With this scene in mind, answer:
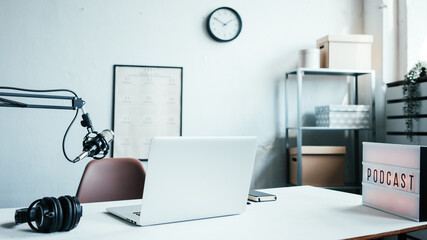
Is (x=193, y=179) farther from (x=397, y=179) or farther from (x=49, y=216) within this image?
(x=397, y=179)

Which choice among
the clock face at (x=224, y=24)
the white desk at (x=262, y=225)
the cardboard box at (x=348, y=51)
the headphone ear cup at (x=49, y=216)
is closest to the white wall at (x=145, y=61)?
the clock face at (x=224, y=24)

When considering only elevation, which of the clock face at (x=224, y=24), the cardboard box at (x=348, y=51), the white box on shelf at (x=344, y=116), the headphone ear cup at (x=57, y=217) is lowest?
the headphone ear cup at (x=57, y=217)

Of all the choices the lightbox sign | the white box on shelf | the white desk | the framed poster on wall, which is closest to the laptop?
the white desk

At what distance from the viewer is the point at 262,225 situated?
125 cm

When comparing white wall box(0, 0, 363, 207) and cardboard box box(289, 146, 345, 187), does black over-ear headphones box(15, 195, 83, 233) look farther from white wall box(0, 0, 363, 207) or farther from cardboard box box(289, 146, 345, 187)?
cardboard box box(289, 146, 345, 187)

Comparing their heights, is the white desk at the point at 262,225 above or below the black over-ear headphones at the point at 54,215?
below

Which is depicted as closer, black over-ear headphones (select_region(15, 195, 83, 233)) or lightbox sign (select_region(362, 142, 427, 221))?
black over-ear headphones (select_region(15, 195, 83, 233))

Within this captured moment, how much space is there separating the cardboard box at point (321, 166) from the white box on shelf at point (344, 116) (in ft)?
0.68

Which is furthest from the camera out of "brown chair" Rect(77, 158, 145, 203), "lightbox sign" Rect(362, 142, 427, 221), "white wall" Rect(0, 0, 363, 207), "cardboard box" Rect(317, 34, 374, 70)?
"cardboard box" Rect(317, 34, 374, 70)

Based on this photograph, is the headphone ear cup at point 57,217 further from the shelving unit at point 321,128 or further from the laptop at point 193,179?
the shelving unit at point 321,128

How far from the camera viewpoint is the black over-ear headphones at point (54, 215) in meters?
1.13

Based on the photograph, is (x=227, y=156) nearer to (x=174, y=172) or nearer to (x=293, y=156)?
(x=174, y=172)

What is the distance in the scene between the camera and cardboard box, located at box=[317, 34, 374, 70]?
3.21 meters

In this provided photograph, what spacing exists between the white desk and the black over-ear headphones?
0.02 m
